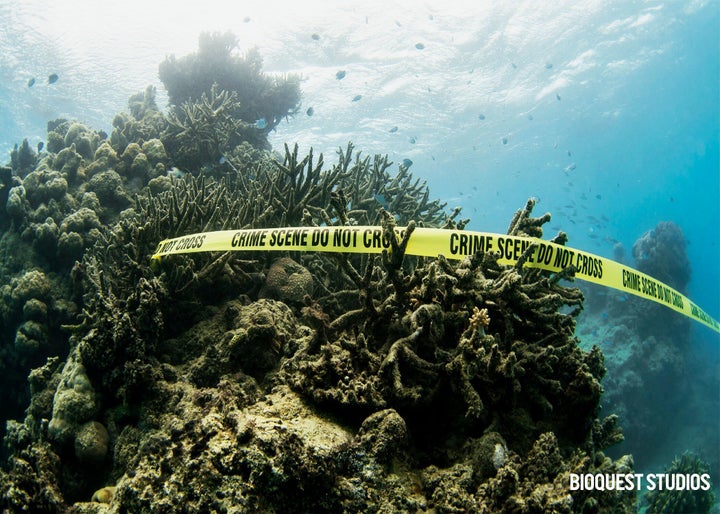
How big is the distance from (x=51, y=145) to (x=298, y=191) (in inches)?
257

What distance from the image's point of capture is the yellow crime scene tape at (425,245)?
2738 millimetres

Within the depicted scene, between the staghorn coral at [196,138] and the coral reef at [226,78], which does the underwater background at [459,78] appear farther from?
the staghorn coral at [196,138]

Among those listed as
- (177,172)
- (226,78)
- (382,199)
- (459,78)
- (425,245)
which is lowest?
(425,245)

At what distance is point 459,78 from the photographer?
27.7 metres

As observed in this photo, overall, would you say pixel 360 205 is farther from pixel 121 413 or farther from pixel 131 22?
pixel 131 22

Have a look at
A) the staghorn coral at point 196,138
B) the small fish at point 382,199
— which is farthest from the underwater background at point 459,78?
the small fish at point 382,199

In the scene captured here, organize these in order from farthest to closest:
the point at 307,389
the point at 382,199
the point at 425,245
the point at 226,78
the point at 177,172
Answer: the point at 226,78 < the point at 177,172 < the point at 382,199 < the point at 425,245 < the point at 307,389

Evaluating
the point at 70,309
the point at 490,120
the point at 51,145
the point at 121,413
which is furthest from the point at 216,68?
the point at 490,120

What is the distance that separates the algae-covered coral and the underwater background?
8.47 meters

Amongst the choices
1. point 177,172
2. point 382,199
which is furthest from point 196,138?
point 382,199

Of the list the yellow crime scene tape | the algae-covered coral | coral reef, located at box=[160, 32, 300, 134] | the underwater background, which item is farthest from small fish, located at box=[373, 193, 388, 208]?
coral reef, located at box=[160, 32, 300, 134]

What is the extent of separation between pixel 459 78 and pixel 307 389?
30433mm

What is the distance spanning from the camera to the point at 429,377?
2.16 metres

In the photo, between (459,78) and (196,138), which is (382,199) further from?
(459,78)
